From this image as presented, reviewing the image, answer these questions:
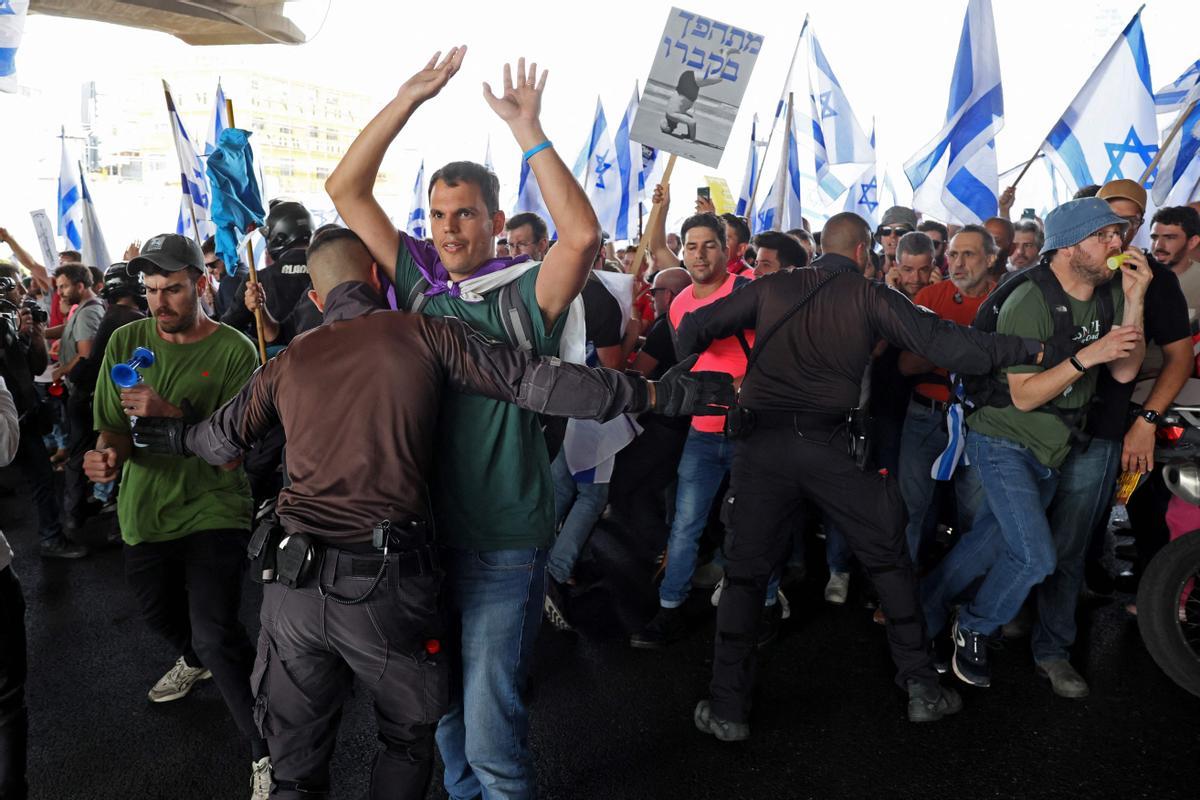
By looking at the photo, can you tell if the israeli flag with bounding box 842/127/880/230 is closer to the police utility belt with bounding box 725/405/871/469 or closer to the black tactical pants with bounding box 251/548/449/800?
the police utility belt with bounding box 725/405/871/469

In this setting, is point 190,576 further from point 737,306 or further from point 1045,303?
point 1045,303

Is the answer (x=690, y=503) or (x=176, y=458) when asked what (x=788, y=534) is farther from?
(x=176, y=458)

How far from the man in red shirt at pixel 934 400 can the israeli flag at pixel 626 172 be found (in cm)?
556

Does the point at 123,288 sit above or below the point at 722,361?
below

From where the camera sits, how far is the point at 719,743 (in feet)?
11.3

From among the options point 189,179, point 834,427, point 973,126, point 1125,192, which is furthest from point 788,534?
point 189,179

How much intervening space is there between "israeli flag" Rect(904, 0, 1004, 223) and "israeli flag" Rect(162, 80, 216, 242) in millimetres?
5499

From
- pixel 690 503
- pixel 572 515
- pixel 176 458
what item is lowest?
pixel 572 515

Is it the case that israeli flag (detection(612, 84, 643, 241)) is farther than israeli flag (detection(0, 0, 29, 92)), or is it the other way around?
israeli flag (detection(612, 84, 643, 241))

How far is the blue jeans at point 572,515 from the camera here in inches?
186

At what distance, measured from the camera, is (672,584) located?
4.46 metres

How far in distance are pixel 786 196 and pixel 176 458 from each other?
7.22 m

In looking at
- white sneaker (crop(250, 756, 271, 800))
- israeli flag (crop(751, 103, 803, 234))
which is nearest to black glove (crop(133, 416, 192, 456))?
white sneaker (crop(250, 756, 271, 800))

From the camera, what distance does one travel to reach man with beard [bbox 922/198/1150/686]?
11.4 feet
